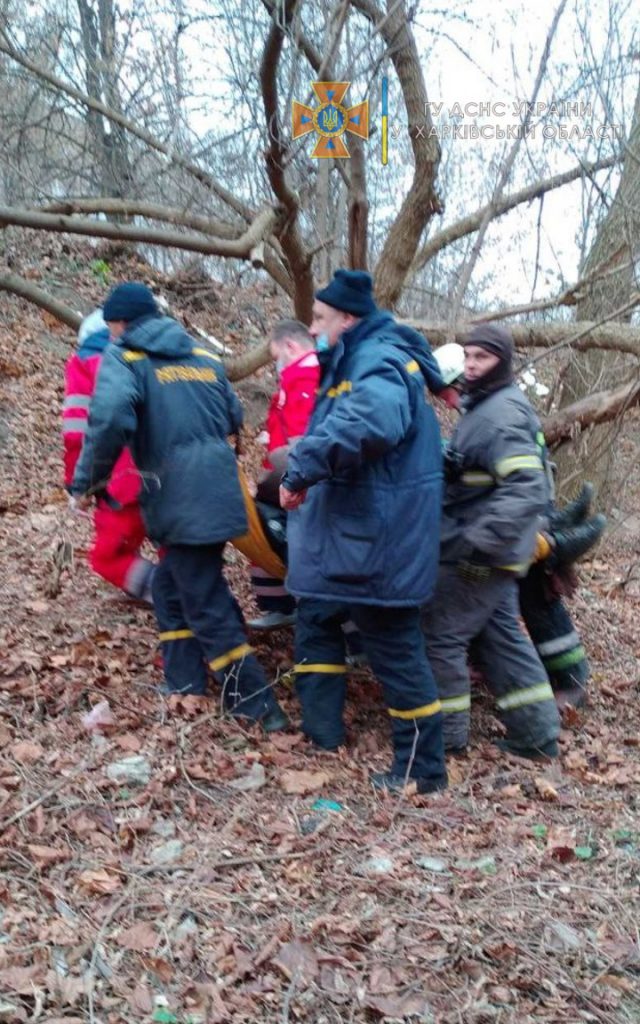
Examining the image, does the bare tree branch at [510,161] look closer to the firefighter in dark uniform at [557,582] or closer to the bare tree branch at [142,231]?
the bare tree branch at [142,231]

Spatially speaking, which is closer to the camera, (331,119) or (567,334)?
(331,119)

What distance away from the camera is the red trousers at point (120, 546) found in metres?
5.27

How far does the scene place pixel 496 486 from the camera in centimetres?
461

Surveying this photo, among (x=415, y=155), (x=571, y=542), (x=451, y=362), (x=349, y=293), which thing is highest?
(x=415, y=155)

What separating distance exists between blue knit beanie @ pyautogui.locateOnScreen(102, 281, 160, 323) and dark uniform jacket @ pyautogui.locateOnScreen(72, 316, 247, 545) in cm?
4

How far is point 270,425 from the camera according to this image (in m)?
5.40

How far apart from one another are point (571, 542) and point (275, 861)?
2.35 metres

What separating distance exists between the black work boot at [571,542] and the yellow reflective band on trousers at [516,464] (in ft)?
2.37

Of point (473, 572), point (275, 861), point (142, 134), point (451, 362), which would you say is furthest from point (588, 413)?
point (275, 861)

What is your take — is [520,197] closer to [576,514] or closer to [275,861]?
[576,514]

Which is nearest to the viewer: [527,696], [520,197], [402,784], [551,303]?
[402,784]

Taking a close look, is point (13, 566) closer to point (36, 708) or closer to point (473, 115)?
point (36, 708)

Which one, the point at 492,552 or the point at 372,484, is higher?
the point at 372,484

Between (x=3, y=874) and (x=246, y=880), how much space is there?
88cm
